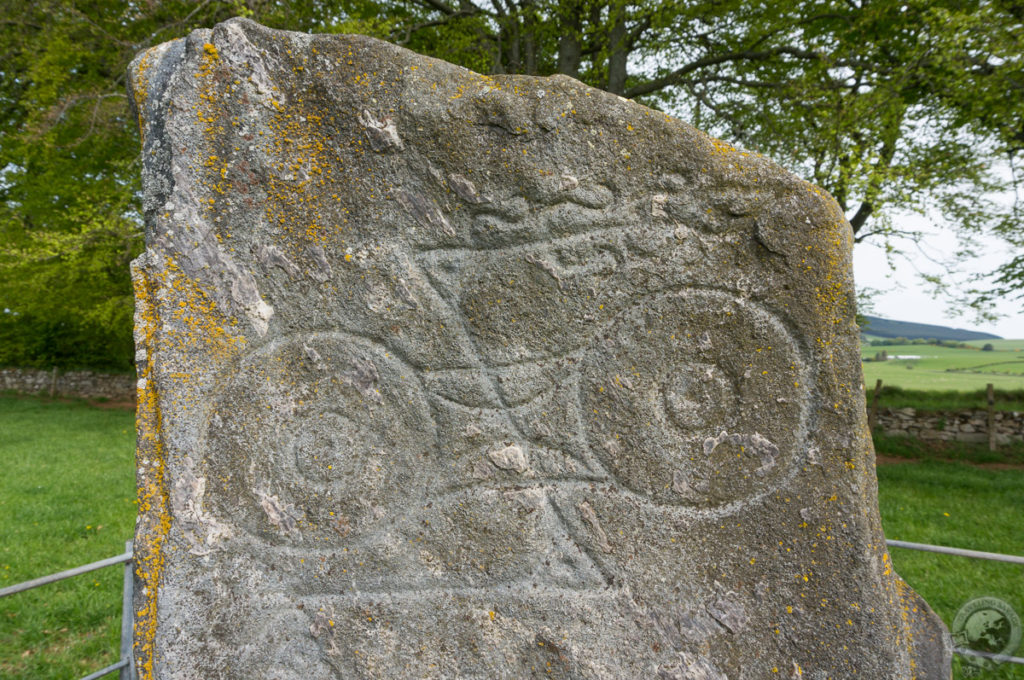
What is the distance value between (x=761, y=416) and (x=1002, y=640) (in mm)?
2814

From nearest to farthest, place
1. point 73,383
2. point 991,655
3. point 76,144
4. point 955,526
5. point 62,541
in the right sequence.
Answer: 1. point 991,655
2. point 62,541
3. point 955,526
4. point 76,144
5. point 73,383

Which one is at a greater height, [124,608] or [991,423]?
[124,608]

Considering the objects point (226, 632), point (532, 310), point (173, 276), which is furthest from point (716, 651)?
point (173, 276)

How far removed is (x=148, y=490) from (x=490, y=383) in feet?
3.99

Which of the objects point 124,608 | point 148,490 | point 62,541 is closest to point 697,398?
point 148,490

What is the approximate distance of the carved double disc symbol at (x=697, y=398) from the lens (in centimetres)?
A: 229

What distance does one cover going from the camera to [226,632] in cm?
216

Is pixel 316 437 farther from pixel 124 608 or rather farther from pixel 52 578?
pixel 52 578

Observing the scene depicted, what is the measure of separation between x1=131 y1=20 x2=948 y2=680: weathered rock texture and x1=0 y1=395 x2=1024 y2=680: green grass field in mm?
2266

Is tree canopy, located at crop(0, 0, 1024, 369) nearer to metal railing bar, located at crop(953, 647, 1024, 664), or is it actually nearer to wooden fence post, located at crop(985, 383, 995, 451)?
wooden fence post, located at crop(985, 383, 995, 451)

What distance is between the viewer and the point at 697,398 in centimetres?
231

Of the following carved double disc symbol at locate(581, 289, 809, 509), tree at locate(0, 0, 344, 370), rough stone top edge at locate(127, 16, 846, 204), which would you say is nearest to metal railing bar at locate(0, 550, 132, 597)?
rough stone top edge at locate(127, 16, 846, 204)

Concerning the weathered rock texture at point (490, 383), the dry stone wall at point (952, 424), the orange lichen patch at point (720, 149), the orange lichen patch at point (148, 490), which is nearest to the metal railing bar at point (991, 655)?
the weathered rock texture at point (490, 383)

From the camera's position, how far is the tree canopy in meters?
6.75
